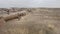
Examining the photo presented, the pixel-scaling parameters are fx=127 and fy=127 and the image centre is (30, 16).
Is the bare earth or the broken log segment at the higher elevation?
the broken log segment

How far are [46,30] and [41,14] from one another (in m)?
0.41

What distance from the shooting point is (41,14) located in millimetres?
1503

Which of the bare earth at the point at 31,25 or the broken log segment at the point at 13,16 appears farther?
the broken log segment at the point at 13,16

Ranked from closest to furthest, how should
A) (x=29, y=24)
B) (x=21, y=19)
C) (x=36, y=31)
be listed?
(x=36, y=31)
(x=29, y=24)
(x=21, y=19)

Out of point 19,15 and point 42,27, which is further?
point 19,15

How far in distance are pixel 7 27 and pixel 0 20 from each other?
5.5 inches

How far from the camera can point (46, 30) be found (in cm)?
112

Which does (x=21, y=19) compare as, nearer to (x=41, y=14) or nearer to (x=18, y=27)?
(x=18, y=27)

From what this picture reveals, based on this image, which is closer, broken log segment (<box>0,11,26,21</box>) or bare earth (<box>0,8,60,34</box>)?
bare earth (<box>0,8,60,34</box>)

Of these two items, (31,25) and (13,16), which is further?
(13,16)

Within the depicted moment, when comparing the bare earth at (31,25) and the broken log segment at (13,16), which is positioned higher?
the broken log segment at (13,16)
